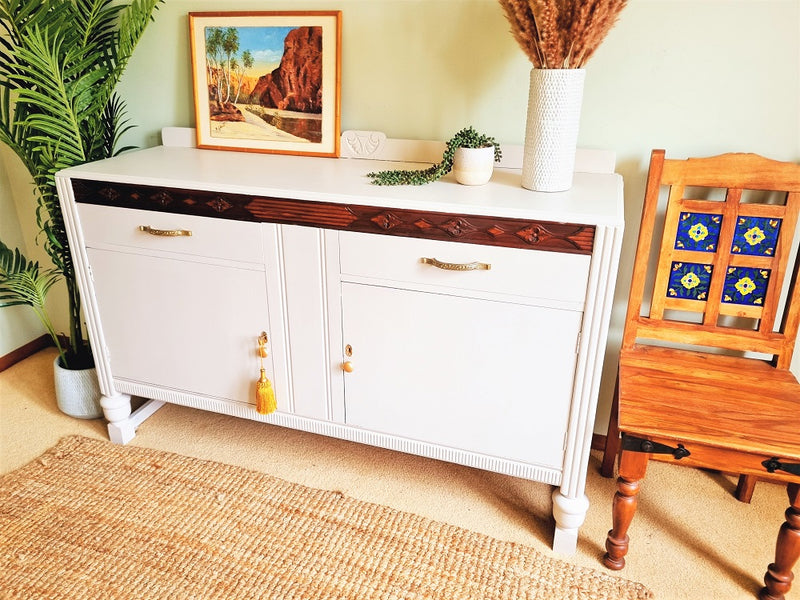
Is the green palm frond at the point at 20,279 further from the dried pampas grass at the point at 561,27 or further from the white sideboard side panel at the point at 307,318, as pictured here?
the dried pampas grass at the point at 561,27

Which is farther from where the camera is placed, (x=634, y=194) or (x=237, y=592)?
(x=634, y=194)

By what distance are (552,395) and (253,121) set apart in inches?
49.0

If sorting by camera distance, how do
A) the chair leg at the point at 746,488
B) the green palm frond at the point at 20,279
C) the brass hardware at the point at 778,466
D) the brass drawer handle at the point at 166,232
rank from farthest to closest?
the green palm frond at the point at 20,279
the chair leg at the point at 746,488
the brass drawer handle at the point at 166,232
the brass hardware at the point at 778,466

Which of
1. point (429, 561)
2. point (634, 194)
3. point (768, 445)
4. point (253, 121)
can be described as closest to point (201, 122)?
point (253, 121)

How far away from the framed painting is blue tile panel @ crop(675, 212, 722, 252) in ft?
3.34

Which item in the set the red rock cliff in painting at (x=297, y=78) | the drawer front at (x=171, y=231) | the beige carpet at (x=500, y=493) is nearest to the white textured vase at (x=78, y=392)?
the beige carpet at (x=500, y=493)

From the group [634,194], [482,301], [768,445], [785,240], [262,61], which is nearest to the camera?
[768,445]

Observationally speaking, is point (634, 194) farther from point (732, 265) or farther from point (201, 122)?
point (201, 122)

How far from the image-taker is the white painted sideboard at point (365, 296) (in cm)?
139

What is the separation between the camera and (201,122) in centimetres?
196

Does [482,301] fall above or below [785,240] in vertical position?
below

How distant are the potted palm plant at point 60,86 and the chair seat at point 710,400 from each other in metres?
1.70

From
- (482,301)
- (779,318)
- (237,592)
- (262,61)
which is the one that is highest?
(262,61)

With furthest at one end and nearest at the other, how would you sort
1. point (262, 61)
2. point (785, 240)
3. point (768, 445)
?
point (262, 61)
point (785, 240)
point (768, 445)
